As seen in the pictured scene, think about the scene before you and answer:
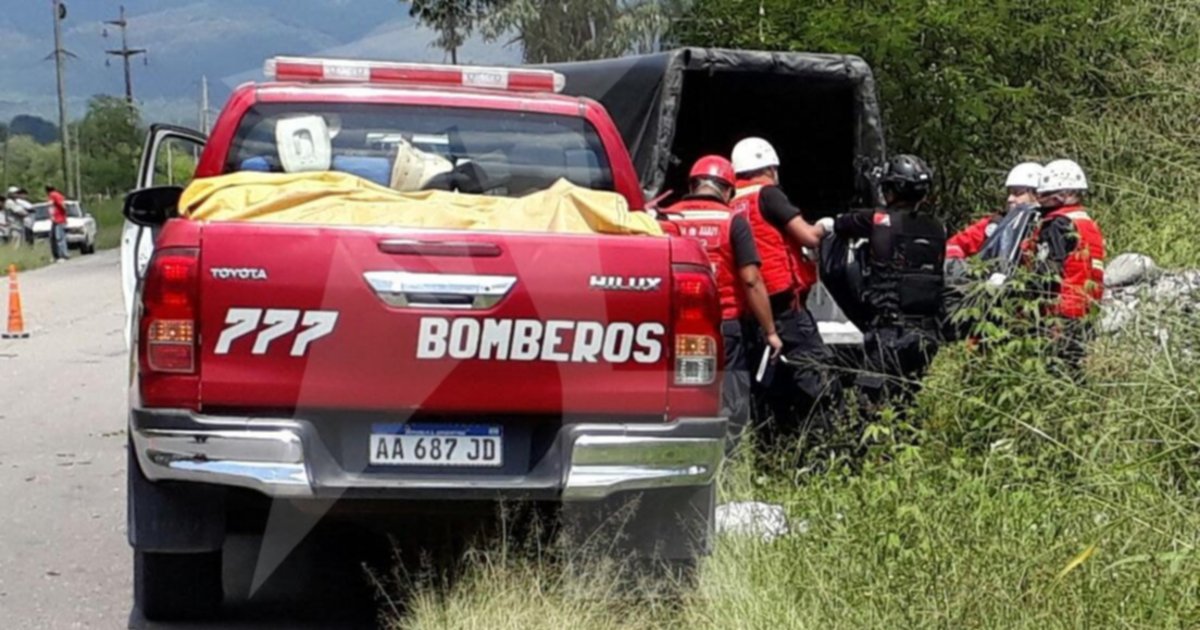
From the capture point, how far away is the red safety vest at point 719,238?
26.3 feet

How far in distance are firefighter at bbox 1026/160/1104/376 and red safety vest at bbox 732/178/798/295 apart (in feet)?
3.95

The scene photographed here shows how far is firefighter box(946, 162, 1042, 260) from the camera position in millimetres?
9305

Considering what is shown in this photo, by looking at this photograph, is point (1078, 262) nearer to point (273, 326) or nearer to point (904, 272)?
point (904, 272)

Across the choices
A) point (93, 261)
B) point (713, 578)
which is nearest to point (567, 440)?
point (713, 578)

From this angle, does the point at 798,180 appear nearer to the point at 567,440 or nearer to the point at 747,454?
the point at 747,454

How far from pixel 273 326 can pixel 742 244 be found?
317 centimetres

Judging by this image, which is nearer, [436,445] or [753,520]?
[436,445]

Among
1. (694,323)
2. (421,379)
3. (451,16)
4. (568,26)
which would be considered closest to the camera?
(421,379)

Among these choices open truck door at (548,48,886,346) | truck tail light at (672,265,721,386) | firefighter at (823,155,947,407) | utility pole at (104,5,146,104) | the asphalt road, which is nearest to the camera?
truck tail light at (672,265,721,386)

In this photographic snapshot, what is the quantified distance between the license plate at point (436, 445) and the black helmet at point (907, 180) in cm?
335

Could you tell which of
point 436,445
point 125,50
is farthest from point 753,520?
point 125,50

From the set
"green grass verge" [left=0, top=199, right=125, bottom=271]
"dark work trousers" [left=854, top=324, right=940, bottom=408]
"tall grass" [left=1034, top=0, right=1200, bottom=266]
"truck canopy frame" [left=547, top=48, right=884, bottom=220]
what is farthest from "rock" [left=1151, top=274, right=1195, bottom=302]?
"green grass verge" [left=0, top=199, right=125, bottom=271]

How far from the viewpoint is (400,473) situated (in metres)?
5.48

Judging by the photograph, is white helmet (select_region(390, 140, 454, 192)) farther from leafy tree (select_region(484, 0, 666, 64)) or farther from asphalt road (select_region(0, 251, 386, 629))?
leafy tree (select_region(484, 0, 666, 64))
